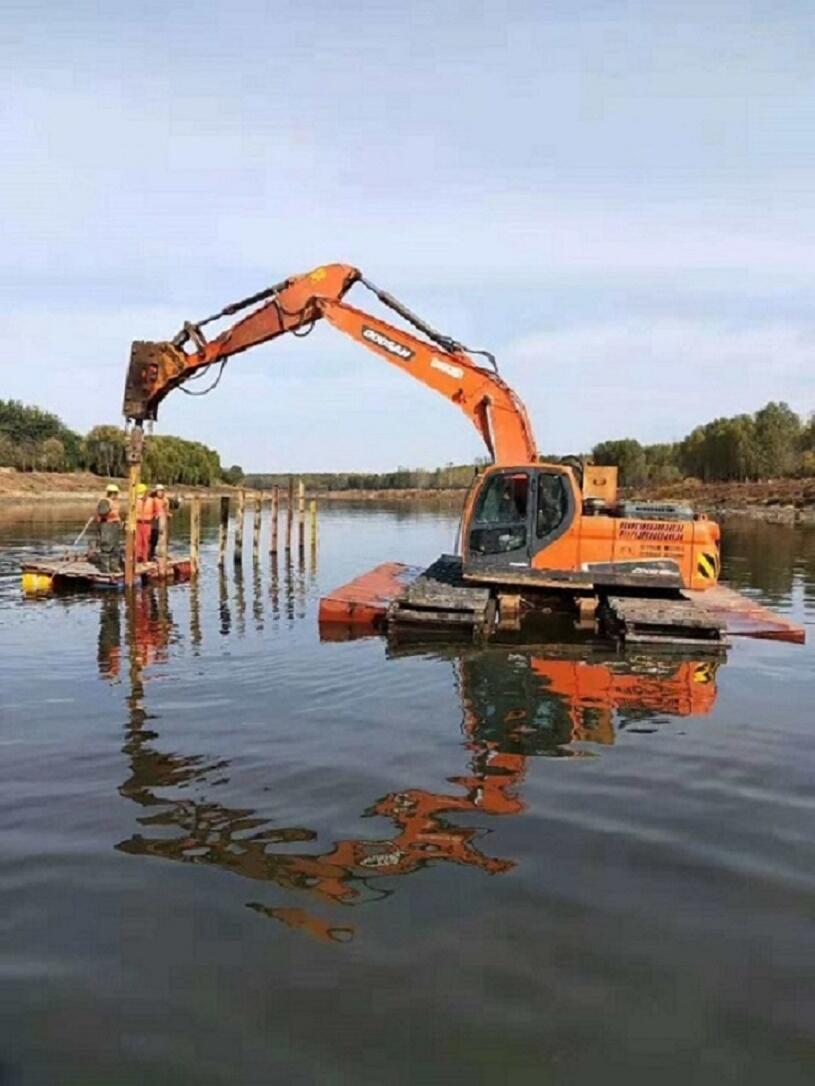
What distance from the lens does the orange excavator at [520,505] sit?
1588 centimetres

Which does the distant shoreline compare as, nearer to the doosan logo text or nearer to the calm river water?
the doosan logo text

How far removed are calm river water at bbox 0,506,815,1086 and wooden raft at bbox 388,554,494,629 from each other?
254cm

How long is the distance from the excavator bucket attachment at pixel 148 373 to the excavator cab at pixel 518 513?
7.51m

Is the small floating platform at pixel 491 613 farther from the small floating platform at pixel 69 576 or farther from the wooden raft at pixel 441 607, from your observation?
the small floating platform at pixel 69 576

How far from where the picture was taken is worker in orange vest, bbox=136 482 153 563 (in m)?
23.5

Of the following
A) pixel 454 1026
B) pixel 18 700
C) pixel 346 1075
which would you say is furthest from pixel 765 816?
pixel 18 700

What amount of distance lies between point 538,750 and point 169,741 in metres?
3.60

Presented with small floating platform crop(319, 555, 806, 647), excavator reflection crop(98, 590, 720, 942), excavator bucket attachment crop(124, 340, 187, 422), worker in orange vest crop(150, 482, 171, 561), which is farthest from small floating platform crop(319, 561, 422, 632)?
worker in orange vest crop(150, 482, 171, 561)

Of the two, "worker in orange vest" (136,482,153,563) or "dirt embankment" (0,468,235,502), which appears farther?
"dirt embankment" (0,468,235,502)

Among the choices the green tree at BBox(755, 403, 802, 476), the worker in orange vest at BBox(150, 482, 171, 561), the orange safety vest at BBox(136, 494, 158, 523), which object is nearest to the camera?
the orange safety vest at BBox(136, 494, 158, 523)

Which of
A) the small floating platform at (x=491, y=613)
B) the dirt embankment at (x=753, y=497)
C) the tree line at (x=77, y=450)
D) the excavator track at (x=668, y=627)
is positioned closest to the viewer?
the excavator track at (x=668, y=627)

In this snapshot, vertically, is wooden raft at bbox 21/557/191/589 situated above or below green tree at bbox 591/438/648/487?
below

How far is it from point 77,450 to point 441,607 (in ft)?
376

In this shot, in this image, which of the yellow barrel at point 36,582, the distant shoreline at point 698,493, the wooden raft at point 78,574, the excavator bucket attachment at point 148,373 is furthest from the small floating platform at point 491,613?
the distant shoreline at point 698,493
